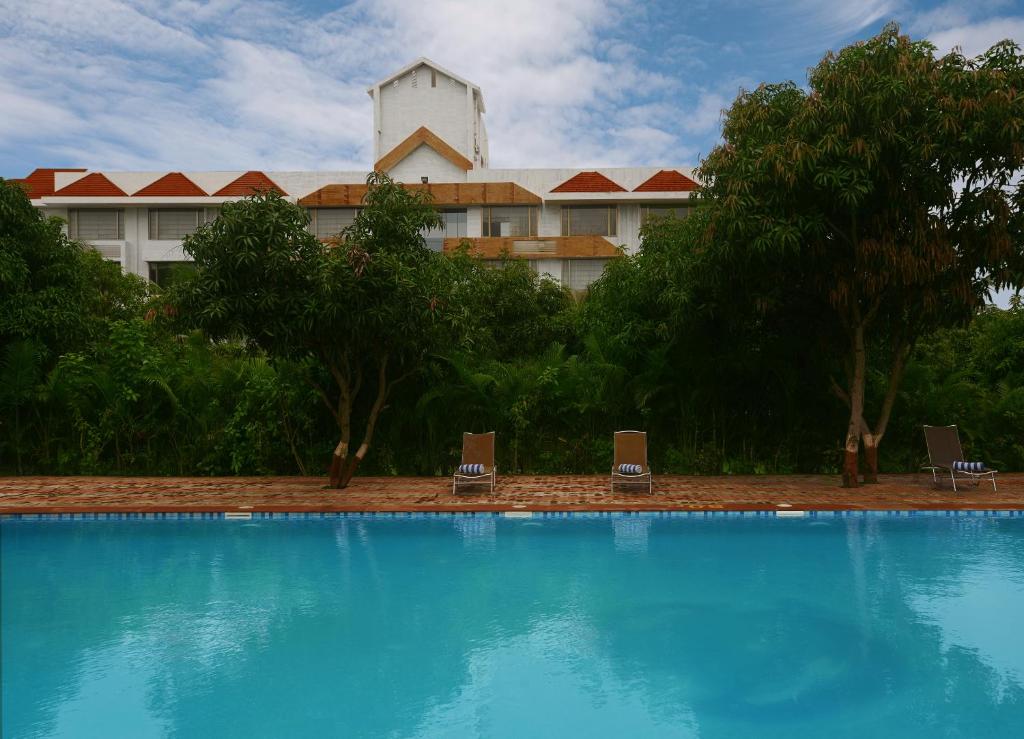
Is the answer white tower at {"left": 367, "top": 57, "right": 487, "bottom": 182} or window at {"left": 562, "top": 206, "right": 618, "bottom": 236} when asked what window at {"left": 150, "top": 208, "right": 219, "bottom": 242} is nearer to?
white tower at {"left": 367, "top": 57, "right": 487, "bottom": 182}

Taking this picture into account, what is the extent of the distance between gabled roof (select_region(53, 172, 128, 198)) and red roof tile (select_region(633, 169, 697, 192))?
22940mm

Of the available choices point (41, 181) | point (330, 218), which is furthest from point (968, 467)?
point (41, 181)

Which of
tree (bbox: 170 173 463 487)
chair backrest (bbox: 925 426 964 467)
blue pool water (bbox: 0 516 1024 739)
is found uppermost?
tree (bbox: 170 173 463 487)

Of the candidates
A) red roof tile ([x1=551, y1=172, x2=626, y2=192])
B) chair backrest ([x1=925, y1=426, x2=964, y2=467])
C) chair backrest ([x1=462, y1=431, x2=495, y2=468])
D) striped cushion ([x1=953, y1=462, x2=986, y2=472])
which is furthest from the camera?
red roof tile ([x1=551, y1=172, x2=626, y2=192])

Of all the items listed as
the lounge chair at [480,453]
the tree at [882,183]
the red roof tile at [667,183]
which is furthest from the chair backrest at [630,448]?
the red roof tile at [667,183]

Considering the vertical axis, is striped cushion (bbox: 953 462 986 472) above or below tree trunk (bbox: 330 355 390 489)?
below

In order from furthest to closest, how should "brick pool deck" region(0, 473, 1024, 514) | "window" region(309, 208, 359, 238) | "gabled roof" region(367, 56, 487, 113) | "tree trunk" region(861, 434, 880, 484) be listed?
1. "gabled roof" region(367, 56, 487, 113)
2. "window" region(309, 208, 359, 238)
3. "tree trunk" region(861, 434, 880, 484)
4. "brick pool deck" region(0, 473, 1024, 514)

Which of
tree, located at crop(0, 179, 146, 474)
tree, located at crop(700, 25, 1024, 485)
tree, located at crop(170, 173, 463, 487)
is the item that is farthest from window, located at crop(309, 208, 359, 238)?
tree, located at crop(700, 25, 1024, 485)

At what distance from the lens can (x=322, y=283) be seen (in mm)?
10016

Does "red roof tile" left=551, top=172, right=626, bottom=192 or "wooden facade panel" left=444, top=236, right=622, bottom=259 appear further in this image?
"red roof tile" left=551, top=172, right=626, bottom=192

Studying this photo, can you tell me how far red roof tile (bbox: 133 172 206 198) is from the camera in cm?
3416

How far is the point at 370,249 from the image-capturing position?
10.8 meters

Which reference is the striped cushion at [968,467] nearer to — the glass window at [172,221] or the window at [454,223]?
the window at [454,223]

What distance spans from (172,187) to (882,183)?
1257 inches
